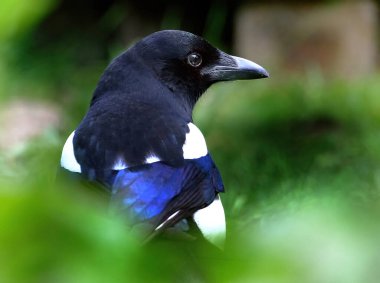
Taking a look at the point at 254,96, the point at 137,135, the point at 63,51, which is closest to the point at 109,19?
the point at 63,51

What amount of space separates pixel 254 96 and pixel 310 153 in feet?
2.42

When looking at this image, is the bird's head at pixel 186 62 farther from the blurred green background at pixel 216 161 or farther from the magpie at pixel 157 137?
the blurred green background at pixel 216 161

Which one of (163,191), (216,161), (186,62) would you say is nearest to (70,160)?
(163,191)

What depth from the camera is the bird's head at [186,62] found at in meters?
2.58

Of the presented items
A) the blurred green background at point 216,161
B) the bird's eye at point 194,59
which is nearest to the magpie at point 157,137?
the bird's eye at point 194,59

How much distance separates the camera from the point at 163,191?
1860 millimetres

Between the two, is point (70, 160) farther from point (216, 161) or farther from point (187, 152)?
point (216, 161)

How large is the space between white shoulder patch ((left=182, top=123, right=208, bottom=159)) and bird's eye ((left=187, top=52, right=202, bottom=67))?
427 mm

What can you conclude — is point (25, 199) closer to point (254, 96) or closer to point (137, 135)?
point (137, 135)

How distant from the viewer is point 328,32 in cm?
477

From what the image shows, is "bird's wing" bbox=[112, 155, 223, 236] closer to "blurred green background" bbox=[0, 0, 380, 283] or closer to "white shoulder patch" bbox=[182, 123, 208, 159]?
"white shoulder patch" bbox=[182, 123, 208, 159]

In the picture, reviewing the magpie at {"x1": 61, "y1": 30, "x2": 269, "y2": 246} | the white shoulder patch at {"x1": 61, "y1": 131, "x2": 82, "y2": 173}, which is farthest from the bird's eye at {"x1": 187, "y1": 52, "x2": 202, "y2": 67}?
the white shoulder patch at {"x1": 61, "y1": 131, "x2": 82, "y2": 173}

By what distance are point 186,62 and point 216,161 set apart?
1.26 meters

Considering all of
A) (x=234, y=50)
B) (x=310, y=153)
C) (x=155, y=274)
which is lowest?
(x=310, y=153)
